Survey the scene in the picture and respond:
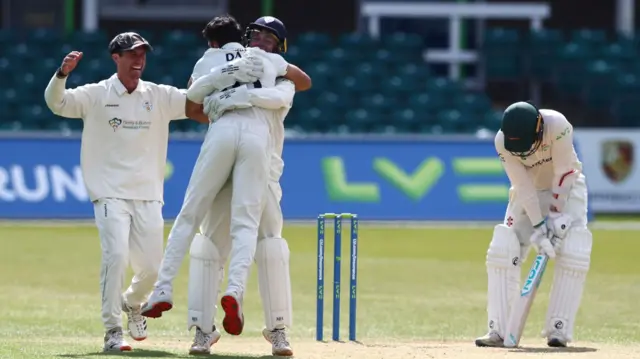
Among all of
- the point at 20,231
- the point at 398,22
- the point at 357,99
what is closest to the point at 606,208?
the point at 357,99

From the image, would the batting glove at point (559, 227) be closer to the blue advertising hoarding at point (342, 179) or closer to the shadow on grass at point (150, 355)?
the shadow on grass at point (150, 355)

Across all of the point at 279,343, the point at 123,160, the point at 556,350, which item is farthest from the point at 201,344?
the point at 556,350

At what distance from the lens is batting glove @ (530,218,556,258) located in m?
8.88

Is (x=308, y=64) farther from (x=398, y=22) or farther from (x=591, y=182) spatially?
(x=591, y=182)

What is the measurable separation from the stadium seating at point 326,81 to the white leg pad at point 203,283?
48.4 feet

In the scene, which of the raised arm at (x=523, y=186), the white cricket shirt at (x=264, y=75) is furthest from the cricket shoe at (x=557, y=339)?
the white cricket shirt at (x=264, y=75)

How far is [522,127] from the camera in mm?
8617

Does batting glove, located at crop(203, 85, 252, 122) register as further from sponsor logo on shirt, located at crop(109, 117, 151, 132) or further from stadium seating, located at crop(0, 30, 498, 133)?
stadium seating, located at crop(0, 30, 498, 133)

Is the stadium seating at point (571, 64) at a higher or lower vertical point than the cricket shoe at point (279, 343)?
higher

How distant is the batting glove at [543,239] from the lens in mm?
8875

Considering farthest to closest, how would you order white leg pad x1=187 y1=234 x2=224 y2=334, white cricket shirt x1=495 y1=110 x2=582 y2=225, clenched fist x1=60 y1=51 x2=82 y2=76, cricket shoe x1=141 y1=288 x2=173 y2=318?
1. white cricket shirt x1=495 y1=110 x2=582 y2=225
2. clenched fist x1=60 y1=51 x2=82 y2=76
3. white leg pad x1=187 y1=234 x2=224 y2=334
4. cricket shoe x1=141 y1=288 x2=173 y2=318

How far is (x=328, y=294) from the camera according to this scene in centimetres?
1312

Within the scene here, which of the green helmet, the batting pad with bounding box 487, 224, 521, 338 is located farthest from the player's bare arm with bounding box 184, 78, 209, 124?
the batting pad with bounding box 487, 224, 521, 338

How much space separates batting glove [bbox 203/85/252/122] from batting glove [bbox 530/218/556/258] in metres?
2.20
